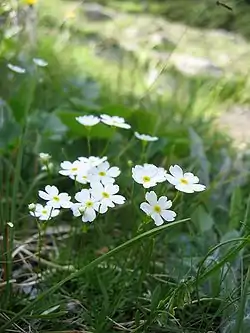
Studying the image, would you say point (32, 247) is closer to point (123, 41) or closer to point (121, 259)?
point (121, 259)

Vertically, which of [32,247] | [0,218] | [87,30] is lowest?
[87,30]

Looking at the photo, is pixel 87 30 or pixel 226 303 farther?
pixel 87 30

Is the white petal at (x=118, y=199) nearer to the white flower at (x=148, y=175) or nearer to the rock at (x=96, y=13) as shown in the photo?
the white flower at (x=148, y=175)

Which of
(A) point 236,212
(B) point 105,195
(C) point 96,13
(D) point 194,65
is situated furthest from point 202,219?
(C) point 96,13

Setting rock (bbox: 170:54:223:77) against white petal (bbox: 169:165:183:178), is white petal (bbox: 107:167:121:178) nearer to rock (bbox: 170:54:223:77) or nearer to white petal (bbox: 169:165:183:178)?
white petal (bbox: 169:165:183:178)

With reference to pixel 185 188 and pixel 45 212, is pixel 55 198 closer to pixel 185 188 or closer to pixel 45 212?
pixel 45 212

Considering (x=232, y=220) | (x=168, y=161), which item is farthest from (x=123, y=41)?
(x=232, y=220)
